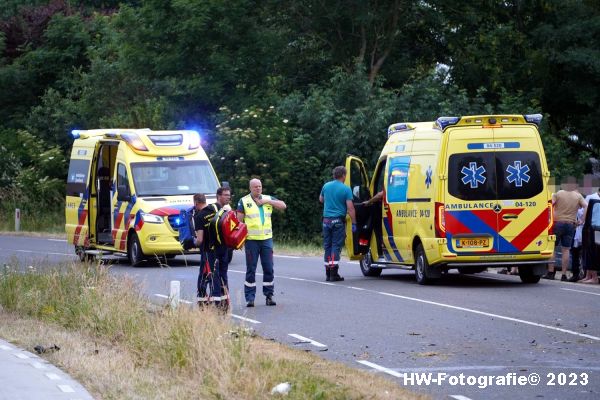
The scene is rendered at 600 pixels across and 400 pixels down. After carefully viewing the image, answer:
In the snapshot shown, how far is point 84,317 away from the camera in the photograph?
1478cm

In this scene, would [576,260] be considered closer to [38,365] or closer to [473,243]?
[473,243]

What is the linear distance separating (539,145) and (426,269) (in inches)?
104

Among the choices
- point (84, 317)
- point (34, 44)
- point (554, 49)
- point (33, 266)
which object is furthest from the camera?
point (34, 44)

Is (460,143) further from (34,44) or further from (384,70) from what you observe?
(34,44)

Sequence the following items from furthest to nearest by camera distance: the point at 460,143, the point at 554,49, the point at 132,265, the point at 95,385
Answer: the point at 554,49
the point at 132,265
the point at 460,143
the point at 95,385

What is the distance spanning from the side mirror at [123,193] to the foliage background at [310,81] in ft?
37.0

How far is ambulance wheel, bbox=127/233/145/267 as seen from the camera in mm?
25253

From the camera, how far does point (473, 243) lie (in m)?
19.8

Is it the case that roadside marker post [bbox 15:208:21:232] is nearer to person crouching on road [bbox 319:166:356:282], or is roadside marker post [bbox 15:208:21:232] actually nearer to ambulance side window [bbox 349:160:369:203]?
ambulance side window [bbox 349:160:369:203]

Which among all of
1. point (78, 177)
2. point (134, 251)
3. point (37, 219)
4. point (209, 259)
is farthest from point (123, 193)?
point (37, 219)

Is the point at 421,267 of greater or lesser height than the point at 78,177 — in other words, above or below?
below

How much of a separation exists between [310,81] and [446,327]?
98.2 ft

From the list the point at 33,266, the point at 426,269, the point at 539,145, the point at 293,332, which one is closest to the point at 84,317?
the point at 293,332

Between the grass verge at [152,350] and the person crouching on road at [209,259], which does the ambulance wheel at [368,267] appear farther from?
the grass verge at [152,350]
